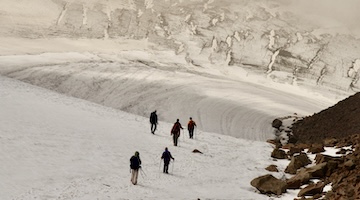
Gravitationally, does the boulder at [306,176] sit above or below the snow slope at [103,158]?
above

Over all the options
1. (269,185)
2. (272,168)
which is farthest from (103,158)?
(269,185)

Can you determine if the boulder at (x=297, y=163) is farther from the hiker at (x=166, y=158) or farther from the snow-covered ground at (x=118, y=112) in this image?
the hiker at (x=166, y=158)

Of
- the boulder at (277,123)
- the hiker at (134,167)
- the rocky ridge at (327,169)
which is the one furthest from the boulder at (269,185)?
the boulder at (277,123)

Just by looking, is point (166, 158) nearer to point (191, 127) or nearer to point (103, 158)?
point (103, 158)

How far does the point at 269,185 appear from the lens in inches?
688

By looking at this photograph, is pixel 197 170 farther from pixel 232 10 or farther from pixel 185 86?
pixel 232 10

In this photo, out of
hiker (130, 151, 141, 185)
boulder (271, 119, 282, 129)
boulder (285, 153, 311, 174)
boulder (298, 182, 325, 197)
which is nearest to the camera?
boulder (298, 182, 325, 197)

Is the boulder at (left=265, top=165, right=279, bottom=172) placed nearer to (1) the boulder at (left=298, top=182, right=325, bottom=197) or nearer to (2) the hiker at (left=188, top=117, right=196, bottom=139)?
(1) the boulder at (left=298, top=182, right=325, bottom=197)

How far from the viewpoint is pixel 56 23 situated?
74.1 metres

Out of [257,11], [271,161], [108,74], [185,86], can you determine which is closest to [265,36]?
[257,11]

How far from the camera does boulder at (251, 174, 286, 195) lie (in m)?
17.0

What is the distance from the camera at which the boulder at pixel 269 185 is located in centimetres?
1697

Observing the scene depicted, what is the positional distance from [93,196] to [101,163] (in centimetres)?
500

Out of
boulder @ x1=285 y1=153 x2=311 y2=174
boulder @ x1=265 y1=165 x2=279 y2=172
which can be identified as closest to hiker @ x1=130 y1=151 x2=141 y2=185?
boulder @ x1=265 y1=165 x2=279 y2=172
